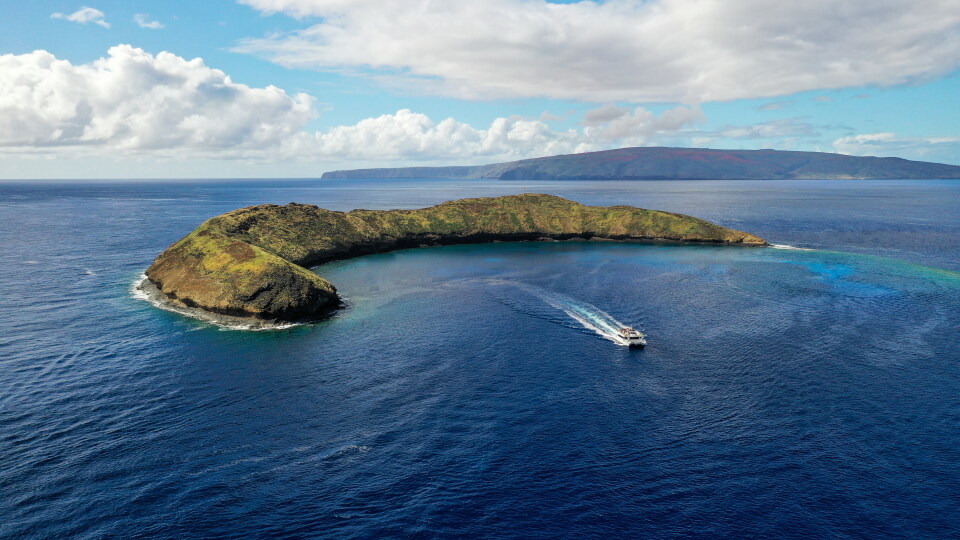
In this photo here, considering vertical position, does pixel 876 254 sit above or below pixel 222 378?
above

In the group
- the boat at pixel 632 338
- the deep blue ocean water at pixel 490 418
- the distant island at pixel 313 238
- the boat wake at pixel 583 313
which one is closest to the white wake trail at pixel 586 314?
the boat wake at pixel 583 313

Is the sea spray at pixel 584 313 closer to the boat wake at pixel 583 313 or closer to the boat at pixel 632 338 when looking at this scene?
the boat wake at pixel 583 313

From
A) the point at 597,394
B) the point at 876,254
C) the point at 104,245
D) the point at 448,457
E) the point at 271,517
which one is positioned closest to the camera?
the point at 271,517

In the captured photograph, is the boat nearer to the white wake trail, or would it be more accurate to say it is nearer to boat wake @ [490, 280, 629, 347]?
boat wake @ [490, 280, 629, 347]

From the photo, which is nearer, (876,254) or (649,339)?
(649,339)

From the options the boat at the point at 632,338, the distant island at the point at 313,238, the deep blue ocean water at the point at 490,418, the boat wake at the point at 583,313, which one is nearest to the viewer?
the deep blue ocean water at the point at 490,418

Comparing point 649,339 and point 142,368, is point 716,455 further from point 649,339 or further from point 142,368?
point 142,368

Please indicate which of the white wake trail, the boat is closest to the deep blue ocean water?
the white wake trail

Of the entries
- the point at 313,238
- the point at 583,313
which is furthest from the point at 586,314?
the point at 313,238

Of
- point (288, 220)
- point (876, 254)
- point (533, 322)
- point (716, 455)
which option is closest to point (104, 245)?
point (288, 220)
